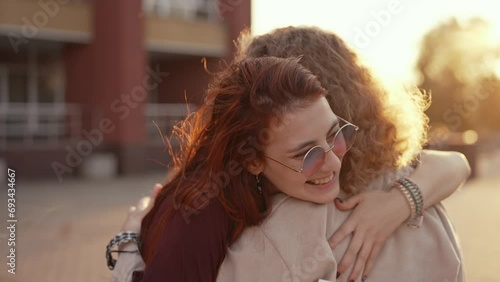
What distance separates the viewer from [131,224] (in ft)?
7.91

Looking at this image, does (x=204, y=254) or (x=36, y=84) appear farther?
(x=36, y=84)

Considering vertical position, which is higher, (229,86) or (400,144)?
(229,86)

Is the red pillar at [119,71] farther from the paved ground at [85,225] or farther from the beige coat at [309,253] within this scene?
the beige coat at [309,253]

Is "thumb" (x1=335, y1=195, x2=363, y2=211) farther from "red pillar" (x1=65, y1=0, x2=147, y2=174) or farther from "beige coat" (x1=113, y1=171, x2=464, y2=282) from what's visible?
"red pillar" (x1=65, y1=0, x2=147, y2=174)

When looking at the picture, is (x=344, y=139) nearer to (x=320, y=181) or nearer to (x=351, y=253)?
(x=320, y=181)

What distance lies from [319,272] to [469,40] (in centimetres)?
3244

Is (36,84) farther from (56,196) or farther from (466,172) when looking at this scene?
(466,172)

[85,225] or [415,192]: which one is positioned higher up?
[415,192]

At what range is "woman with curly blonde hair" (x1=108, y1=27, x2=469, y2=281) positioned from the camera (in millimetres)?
1815

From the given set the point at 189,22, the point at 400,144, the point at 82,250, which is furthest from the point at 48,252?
the point at 189,22

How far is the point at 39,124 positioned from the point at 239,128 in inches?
711

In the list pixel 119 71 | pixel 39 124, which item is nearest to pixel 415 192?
pixel 119 71

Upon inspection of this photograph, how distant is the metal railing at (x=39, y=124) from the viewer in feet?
59.0

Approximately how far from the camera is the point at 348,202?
2016 mm
